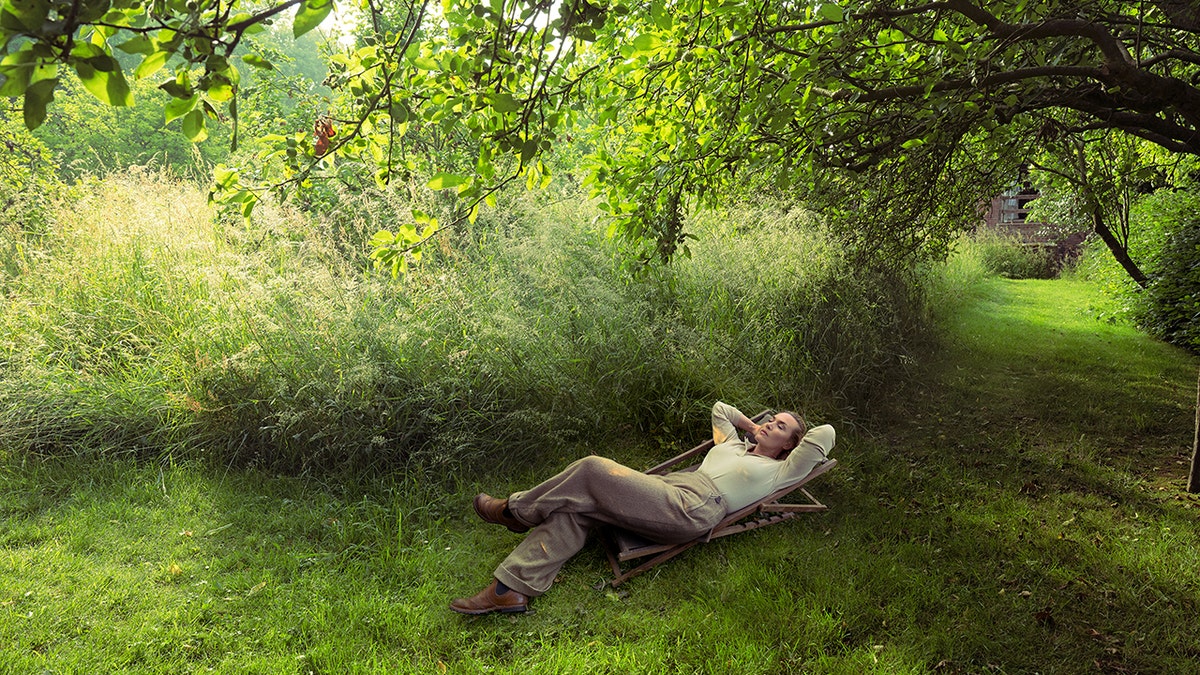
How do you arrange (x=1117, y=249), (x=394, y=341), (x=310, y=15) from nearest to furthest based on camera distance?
(x=310, y=15), (x=394, y=341), (x=1117, y=249)

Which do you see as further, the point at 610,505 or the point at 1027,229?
the point at 1027,229

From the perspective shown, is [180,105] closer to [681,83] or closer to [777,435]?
[681,83]

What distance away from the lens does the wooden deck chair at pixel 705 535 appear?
3668mm

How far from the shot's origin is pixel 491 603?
3305mm

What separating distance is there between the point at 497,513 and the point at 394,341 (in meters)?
1.70

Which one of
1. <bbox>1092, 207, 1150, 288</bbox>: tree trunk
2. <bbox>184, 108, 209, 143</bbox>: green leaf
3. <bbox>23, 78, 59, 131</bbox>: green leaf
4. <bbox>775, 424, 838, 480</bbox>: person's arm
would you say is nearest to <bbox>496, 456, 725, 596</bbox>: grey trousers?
<bbox>775, 424, 838, 480</bbox>: person's arm

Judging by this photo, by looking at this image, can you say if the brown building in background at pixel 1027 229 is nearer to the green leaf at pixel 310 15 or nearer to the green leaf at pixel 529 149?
the green leaf at pixel 529 149

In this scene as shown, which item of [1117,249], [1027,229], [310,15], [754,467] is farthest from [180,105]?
[1027,229]

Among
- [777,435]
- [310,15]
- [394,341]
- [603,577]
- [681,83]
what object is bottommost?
[603,577]

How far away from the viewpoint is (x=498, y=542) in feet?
13.0

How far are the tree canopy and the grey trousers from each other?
1371 mm

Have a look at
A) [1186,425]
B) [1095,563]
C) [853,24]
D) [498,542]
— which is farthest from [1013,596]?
[1186,425]

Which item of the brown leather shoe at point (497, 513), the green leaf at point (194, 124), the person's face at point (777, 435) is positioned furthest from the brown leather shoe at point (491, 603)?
the green leaf at point (194, 124)

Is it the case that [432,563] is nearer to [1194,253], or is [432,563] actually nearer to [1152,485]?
[1152,485]
